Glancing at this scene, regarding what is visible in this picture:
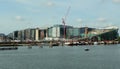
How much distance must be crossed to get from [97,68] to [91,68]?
1.15m

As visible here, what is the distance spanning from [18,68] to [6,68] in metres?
2.28

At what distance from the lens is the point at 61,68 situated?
2608 inches

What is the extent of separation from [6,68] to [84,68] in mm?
14783

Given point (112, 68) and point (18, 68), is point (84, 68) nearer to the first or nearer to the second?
point (112, 68)

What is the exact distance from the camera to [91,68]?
66438mm

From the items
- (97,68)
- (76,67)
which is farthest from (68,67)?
(97,68)

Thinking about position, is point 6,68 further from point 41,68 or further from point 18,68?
point 41,68

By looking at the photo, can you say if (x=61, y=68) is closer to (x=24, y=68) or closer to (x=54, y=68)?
(x=54, y=68)

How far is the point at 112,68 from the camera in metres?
65.1

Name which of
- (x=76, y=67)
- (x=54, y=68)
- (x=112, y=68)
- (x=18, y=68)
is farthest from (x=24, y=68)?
(x=112, y=68)

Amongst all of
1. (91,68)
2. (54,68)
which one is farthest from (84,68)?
(54,68)

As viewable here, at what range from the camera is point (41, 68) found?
220 feet

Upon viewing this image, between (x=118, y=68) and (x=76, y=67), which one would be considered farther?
(x=76, y=67)

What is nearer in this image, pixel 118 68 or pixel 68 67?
pixel 118 68
